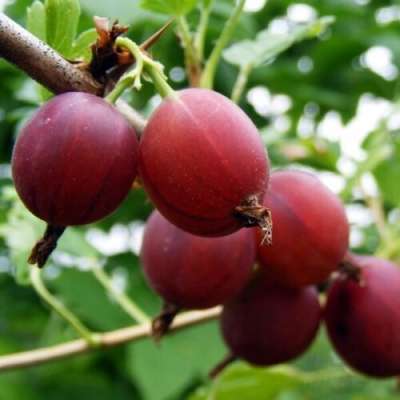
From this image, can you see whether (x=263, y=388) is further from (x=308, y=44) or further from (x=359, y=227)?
(x=308, y=44)

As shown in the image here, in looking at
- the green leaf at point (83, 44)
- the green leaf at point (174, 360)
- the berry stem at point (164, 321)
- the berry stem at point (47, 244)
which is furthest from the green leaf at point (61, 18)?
the green leaf at point (174, 360)

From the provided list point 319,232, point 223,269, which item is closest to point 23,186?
point 223,269

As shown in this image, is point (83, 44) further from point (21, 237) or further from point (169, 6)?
point (21, 237)

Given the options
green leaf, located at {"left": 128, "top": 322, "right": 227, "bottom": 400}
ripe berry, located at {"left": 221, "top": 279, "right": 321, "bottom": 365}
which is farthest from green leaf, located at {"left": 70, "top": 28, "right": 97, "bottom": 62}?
green leaf, located at {"left": 128, "top": 322, "right": 227, "bottom": 400}

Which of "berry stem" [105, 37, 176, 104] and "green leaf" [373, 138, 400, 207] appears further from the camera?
"green leaf" [373, 138, 400, 207]

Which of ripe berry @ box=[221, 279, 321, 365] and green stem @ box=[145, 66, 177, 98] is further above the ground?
green stem @ box=[145, 66, 177, 98]

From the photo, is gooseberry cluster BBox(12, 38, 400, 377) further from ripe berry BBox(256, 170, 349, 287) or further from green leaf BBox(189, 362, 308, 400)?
green leaf BBox(189, 362, 308, 400)
